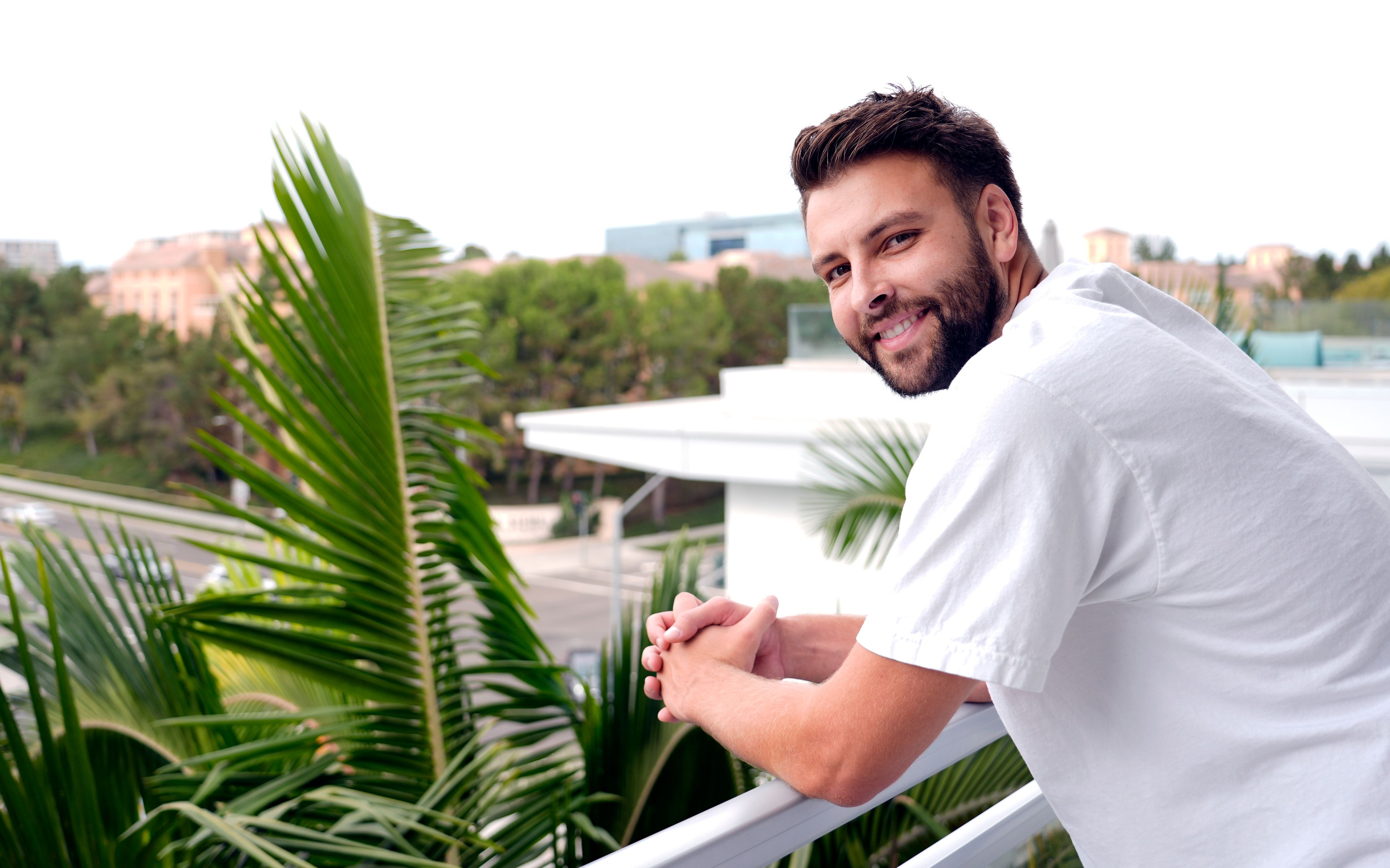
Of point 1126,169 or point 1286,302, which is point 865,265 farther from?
point 1126,169

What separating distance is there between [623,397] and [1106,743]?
1726 inches

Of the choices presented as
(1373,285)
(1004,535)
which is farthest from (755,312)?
(1004,535)

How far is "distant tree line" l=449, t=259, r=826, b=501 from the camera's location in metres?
41.1

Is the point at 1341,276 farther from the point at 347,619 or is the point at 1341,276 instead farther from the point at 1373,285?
the point at 347,619

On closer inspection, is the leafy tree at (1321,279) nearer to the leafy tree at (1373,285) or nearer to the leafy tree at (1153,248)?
the leafy tree at (1373,285)

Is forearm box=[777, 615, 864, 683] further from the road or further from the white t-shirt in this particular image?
the road

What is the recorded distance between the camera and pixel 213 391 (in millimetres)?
1902

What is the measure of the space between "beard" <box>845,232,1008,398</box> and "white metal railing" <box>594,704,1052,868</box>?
360 mm

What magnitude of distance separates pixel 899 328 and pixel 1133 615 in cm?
42

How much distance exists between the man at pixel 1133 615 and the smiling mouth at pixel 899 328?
7.9 inches

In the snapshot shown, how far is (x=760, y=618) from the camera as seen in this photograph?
1.08 meters

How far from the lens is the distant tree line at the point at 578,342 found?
41125mm

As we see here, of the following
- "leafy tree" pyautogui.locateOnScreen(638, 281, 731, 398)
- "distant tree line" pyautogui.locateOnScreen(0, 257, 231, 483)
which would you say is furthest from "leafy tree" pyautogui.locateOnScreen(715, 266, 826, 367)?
"distant tree line" pyautogui.locateOnScreen(0, 257, 231, 483)

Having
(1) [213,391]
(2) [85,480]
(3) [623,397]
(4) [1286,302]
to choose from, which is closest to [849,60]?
(3) [623,397]
